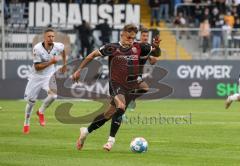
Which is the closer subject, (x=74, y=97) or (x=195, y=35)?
(x=74, y=97)

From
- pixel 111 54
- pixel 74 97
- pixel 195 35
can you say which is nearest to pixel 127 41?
pixel 111 54

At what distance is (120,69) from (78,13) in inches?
967

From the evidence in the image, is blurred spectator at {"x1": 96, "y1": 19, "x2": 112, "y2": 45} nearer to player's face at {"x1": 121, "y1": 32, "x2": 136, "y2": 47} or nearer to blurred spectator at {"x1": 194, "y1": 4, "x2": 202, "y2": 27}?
blurred spectator at {"x1": 194, "y1": 4, "x2": 202, "y2": 27}

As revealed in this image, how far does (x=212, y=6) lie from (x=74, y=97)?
1083cm

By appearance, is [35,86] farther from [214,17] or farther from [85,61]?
[214,17]

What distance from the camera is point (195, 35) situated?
122 ft

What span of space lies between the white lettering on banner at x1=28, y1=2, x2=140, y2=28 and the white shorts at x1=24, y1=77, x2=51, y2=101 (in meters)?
16.8

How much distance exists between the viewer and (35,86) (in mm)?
21266

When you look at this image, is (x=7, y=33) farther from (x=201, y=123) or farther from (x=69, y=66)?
(x=201, y=123)

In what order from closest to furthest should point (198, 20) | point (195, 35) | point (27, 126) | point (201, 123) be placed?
point (27, 126), point (201, 123), point (195, 35), point (198, 20)

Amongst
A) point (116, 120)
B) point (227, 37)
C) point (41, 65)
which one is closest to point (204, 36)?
point (227, 37)

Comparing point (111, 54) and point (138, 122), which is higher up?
point (111, 54)

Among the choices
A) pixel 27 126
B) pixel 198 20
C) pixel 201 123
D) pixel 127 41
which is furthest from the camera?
pixel 198 20

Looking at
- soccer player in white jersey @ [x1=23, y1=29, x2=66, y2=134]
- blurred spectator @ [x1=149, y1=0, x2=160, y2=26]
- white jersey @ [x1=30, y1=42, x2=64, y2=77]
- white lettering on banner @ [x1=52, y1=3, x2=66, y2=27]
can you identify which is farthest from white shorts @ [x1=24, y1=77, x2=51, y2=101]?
blurred spectator @ [x1=149, y1=0, x2=160, y2=26]
